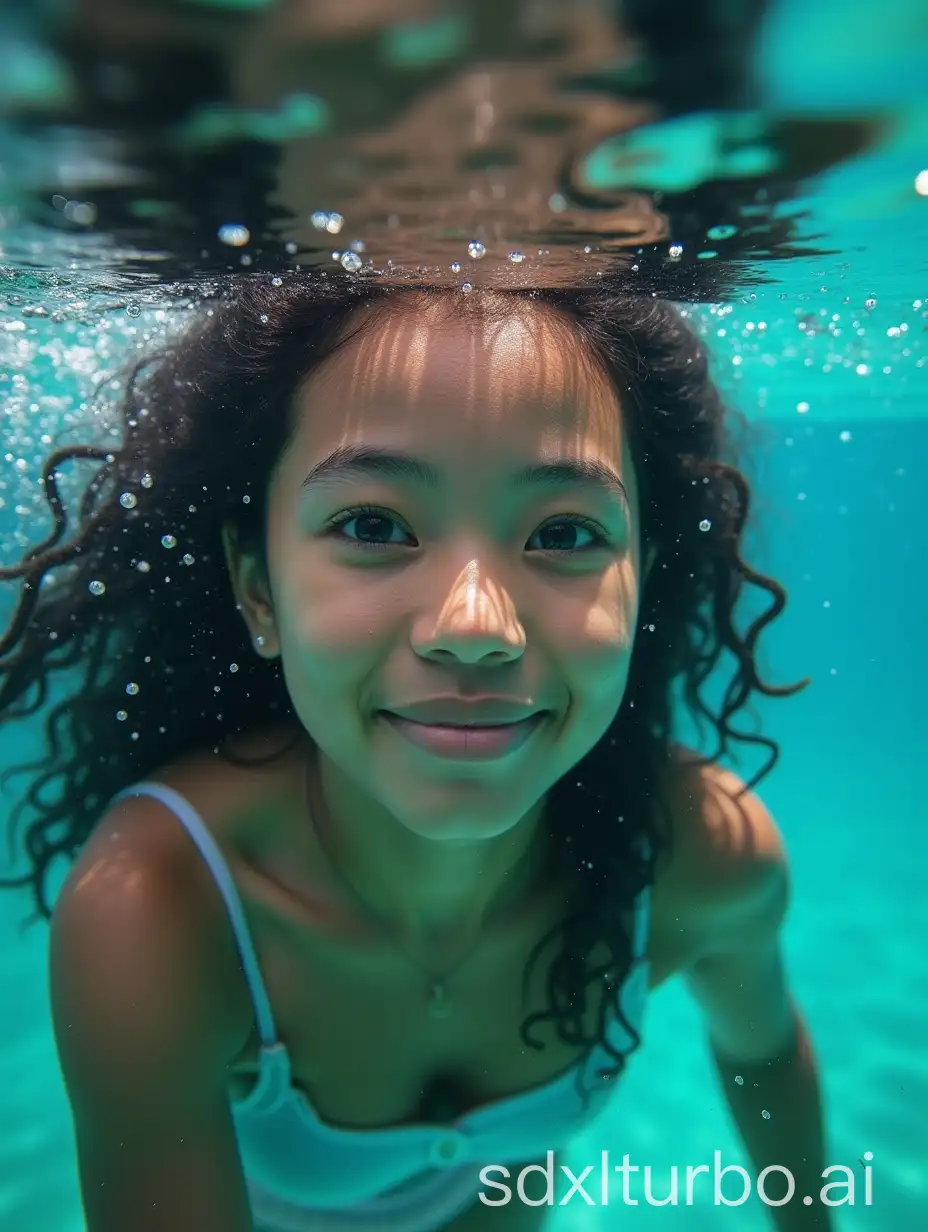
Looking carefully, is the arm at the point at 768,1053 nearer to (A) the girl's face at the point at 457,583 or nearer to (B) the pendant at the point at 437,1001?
(B) the pendant at the point at 437,1001

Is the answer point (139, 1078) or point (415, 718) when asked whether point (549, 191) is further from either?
point (139, 1078)

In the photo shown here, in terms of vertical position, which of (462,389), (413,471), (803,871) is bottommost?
(803,871)

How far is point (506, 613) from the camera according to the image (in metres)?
2.14

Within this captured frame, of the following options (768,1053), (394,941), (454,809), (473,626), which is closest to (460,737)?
(454,809)

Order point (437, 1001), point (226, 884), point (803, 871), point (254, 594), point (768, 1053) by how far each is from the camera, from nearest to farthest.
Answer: point (226, 884) < point (254, 594) < point (437, 1001) < point (768, 1053) < point (803, 871)

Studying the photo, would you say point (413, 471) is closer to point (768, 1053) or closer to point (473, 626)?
point (473, 626)

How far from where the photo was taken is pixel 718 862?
10.6 feet

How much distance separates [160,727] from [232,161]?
2.01 m

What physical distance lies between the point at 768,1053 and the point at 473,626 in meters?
2.60

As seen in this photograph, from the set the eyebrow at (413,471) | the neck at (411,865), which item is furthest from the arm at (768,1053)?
the eyebrow at (413,471)

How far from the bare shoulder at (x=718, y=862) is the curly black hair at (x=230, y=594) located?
0.28ft

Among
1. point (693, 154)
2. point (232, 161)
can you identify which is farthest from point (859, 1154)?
point (232, 161)

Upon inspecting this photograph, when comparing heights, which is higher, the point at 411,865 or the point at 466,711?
the point at 466,711

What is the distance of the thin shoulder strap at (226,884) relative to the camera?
2646mm
